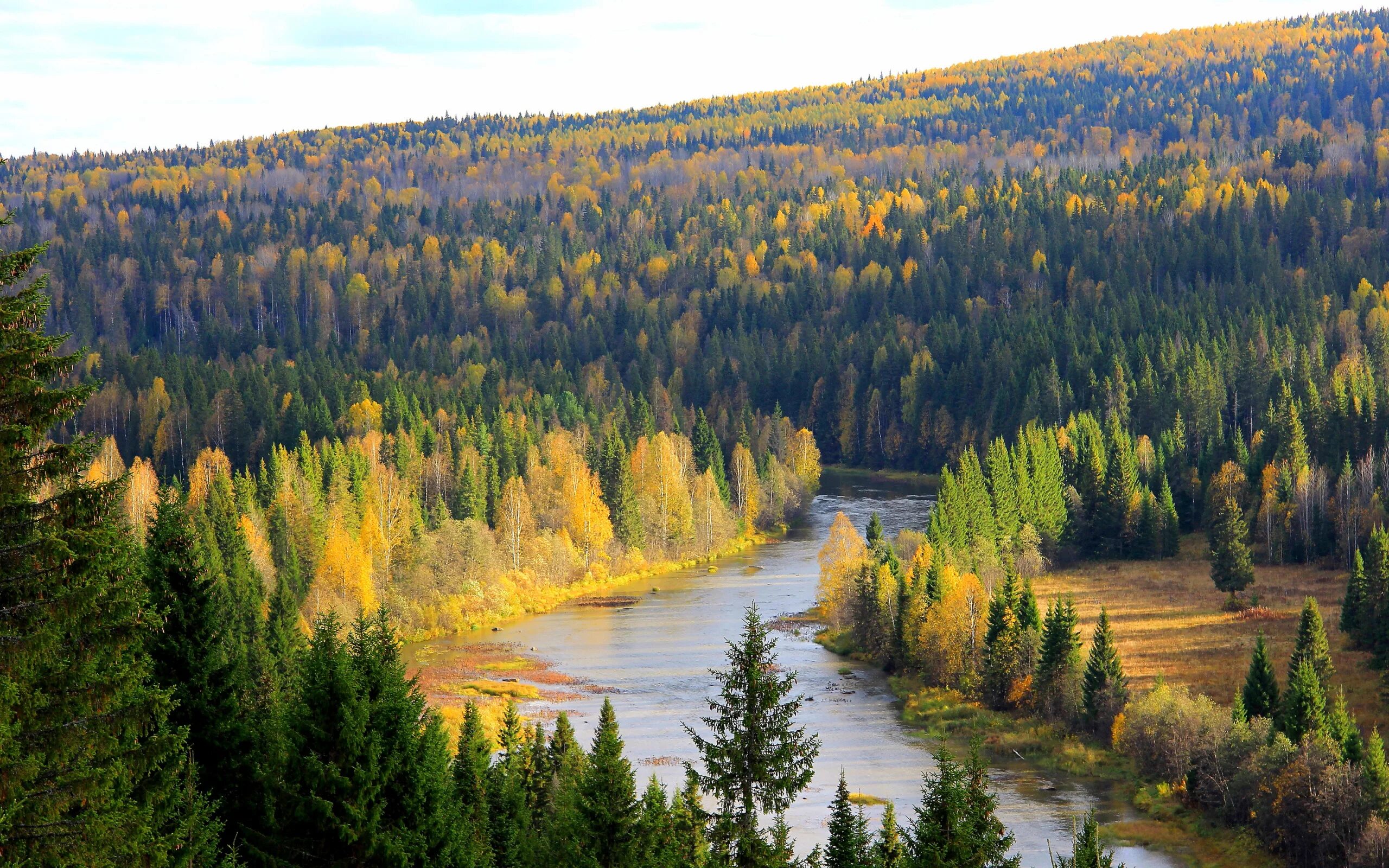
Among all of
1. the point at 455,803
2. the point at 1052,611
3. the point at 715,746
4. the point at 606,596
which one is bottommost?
the point at 606,596

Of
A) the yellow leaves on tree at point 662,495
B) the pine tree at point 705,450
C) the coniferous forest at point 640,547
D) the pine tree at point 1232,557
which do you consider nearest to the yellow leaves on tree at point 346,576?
the coniferous forest at point 640,547

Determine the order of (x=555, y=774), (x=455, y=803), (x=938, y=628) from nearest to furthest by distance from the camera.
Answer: (x=455, y=803), (x=555, y=774), (x=938, y=628)

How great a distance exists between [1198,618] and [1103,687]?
25.5 metres

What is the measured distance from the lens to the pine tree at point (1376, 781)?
43.4 meters

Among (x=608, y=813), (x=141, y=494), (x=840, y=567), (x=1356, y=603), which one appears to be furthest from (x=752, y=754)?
(x=141, y=494)

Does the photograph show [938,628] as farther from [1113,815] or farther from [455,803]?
[455,803]

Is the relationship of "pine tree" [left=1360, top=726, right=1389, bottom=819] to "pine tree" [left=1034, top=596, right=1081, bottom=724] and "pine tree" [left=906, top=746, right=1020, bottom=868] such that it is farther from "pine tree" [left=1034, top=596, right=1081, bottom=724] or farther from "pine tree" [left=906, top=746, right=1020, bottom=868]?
"pine tree" [left=906, top=746, right=1020, bottom=868]

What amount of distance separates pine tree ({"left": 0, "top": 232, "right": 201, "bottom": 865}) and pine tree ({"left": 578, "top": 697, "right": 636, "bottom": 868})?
403 inches

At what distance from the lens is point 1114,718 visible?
59.0 meters

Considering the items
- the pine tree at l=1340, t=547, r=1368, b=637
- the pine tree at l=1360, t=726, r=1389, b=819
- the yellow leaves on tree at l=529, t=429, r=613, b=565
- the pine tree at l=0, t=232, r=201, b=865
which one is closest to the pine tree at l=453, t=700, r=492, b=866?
the pine tree at l=0, t=232, r=201, b=865

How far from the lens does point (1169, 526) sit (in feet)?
342

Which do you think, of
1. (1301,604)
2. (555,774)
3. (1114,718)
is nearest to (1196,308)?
(1301,604)

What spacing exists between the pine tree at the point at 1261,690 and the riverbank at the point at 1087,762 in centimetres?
485

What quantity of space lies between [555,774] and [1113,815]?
2159 centimetres
